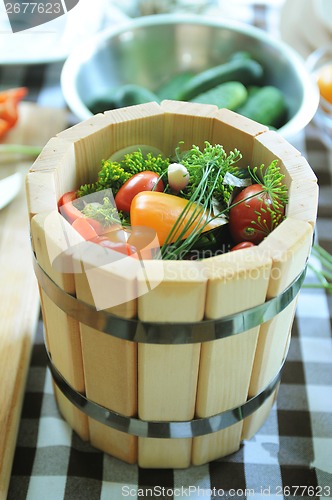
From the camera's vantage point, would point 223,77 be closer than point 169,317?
No

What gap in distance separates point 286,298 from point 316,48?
111cm

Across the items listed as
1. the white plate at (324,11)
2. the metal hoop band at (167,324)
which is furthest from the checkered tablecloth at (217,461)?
the white plate at (324,11)

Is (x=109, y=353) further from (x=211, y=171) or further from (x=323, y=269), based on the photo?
(x=323, y=269)

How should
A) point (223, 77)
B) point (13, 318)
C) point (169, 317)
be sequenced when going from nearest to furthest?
1. point (169, 317)
2. point (13, 318)
3. point (223, 77)

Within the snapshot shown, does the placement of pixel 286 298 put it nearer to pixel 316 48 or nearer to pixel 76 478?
pixel 76 478

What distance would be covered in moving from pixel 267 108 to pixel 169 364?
2.35 feet

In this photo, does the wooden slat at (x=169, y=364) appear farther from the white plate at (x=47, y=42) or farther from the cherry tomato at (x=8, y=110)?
the white plate at (x=47, y=42)

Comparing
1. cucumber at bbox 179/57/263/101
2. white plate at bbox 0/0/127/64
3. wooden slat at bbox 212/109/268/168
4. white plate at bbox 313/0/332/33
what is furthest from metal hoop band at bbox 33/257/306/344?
white plate at bbox 313/0/332/33

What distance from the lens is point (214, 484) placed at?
962mm

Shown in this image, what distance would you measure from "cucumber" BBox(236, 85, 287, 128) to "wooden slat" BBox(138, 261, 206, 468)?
67cm

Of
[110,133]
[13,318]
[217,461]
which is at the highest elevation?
[110,133]

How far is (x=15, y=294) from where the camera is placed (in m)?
1.16

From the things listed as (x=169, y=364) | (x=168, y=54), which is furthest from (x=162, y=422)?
(x=168, y=54)

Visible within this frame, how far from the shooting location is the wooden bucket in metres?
0.73
